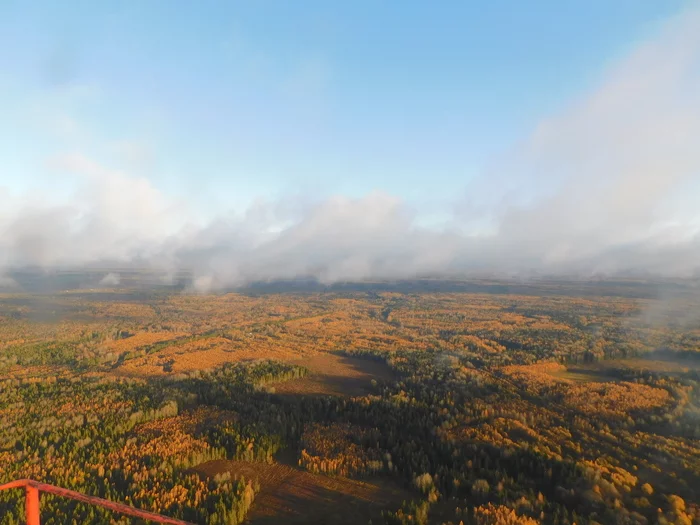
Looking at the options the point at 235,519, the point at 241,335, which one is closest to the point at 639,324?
the point at 241,335

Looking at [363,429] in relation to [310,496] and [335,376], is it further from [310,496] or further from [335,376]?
[335,376]

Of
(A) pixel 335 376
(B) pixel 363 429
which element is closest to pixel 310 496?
(B) pixel 363 429

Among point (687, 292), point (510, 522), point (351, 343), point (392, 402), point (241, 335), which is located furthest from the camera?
point (687, 292)

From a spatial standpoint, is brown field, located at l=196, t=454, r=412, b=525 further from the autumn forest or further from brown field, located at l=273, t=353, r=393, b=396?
brown field, located at l=273, t=353, r=393, b=396

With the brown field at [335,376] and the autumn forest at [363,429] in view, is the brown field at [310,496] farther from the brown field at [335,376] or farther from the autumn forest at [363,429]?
the brown field at [335,376]

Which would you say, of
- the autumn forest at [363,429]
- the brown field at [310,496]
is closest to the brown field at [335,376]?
the autumn forest at [363,429]

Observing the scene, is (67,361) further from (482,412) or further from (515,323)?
(515,323)

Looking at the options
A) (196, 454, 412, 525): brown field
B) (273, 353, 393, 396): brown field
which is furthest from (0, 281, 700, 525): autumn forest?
(273, 353, 393, 396): brown field

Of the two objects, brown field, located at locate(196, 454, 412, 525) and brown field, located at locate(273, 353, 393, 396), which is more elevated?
brown field, located at locate(196, 454, 412, 525)

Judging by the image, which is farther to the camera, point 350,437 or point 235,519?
point 350,437
